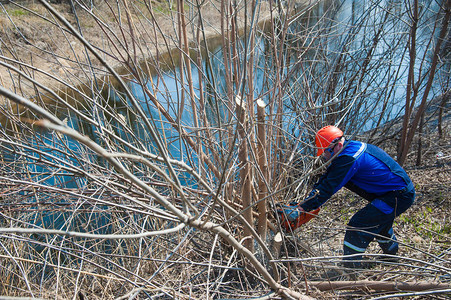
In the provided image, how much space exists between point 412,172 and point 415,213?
3.68 feet

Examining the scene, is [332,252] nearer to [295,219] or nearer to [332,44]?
[295,219]

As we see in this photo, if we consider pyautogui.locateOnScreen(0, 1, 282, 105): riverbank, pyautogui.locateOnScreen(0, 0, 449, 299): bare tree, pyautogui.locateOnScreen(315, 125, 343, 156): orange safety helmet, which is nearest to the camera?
pyautogui.locateOnScreen(0, 0, 449, 299): bare tree

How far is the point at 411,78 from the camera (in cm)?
400

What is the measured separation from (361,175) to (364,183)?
97 millimetres

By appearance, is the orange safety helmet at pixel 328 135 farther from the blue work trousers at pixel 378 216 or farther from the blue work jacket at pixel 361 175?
the blue work trousers at pixel 378 216

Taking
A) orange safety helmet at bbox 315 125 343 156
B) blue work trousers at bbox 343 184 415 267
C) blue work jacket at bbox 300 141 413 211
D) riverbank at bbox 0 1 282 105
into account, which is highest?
riverbank at bbox 0 1 282 105

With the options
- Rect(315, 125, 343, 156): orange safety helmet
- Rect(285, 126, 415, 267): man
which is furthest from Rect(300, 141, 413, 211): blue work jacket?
Rect(315, 125, 343, 156): orange safety helmet

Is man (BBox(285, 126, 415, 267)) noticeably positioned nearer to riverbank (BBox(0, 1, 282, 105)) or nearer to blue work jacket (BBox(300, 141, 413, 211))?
blue work jacket (BBox(300, 141, 413, 211))

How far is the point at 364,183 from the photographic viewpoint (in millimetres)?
3213

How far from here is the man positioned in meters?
3.08

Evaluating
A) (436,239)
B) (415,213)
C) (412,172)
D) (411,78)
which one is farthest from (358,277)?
(412,172)

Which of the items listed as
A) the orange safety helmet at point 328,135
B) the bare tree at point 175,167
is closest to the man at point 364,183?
the orange safety helmet at point 328,135

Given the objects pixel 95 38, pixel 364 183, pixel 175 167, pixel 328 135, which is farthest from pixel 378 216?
pixel 95 38

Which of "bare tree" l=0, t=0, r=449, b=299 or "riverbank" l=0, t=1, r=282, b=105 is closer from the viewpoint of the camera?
"bare tree" l=0, t=0, r=449, b=299
